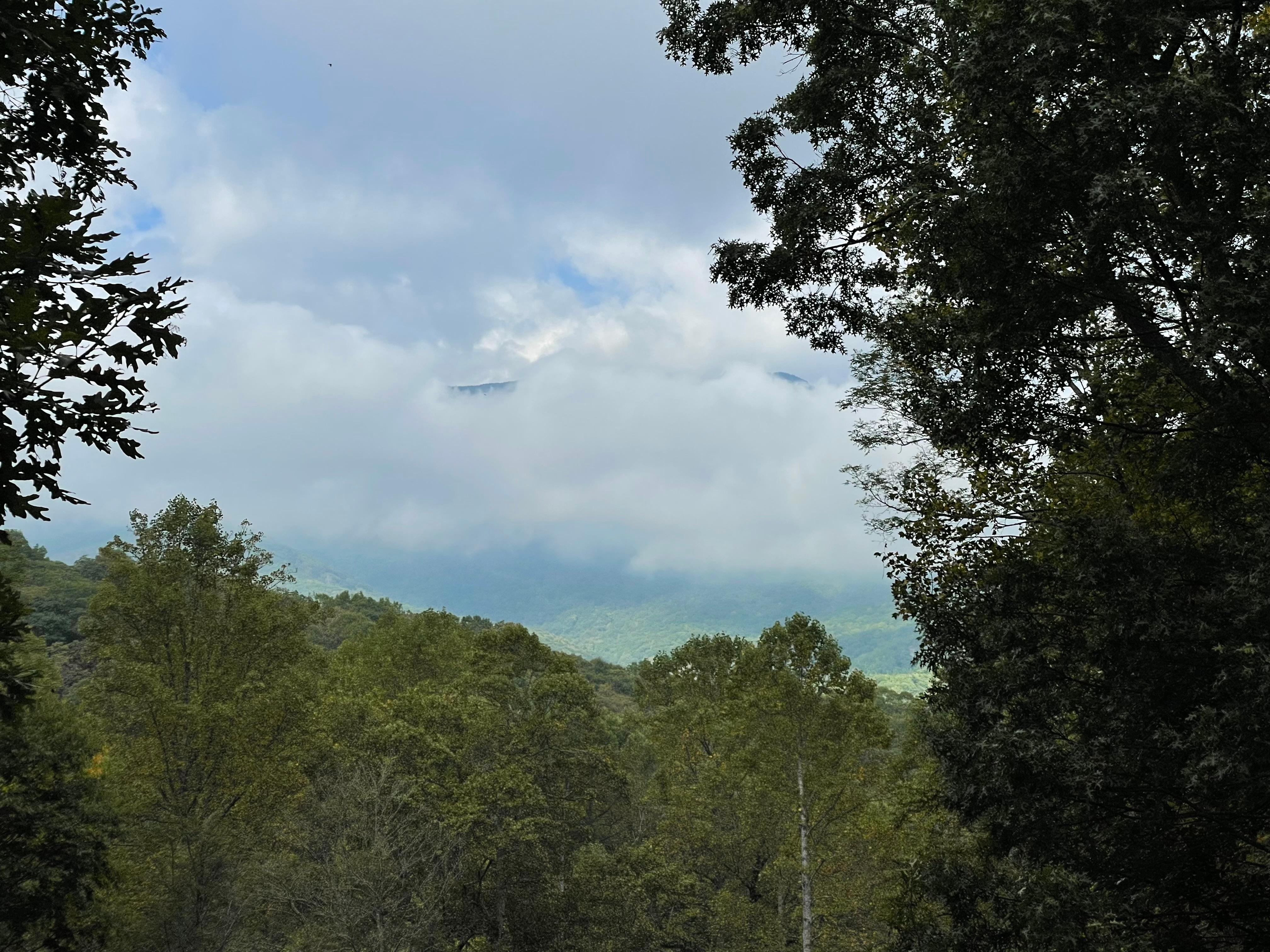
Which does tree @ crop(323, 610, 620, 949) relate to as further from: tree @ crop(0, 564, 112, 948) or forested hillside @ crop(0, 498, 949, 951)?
tree @ crop(0, 564, 112, 948)

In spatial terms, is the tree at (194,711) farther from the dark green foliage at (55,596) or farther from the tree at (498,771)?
the dark green foliage at (55,596)

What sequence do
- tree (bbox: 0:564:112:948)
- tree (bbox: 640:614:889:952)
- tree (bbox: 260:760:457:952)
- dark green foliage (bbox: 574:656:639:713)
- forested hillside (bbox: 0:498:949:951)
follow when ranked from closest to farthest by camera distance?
tree (bbox: 0:564:112:948) < tree (bbox: 260:760:457:952) < forested hillside (bbox: 0:498:949:951) < tree (bbox: 640:614:889:952) < dark green foliage (bbox: 574:656:639:713)

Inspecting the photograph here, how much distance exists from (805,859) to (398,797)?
1123 centimetres

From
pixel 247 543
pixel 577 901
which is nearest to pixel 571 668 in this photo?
pixel 577 901

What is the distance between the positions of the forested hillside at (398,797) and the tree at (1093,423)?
22.5 ft

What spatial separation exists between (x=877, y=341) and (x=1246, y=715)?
693 cm

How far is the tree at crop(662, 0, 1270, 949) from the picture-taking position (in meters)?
6.29

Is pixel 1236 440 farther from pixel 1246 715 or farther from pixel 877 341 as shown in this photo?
pixel 877 341

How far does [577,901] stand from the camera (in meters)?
21.1

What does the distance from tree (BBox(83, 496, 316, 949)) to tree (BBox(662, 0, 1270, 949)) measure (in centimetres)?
1648

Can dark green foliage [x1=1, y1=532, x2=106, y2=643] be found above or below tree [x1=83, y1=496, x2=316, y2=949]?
above

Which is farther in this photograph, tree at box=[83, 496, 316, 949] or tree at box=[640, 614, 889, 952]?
tree at box=[640, 614, 889, 952]

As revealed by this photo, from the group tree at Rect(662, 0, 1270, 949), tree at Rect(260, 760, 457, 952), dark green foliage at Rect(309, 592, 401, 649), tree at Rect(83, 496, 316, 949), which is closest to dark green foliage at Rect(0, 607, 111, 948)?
tree at Rect(83, 496, 316, 949)

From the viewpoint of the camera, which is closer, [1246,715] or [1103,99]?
[1246,715]
